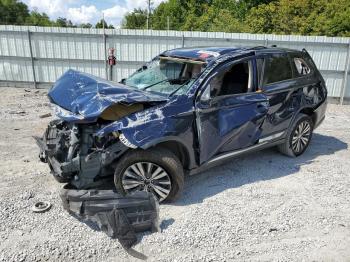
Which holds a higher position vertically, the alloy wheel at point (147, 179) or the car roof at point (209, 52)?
the car roof at point (209, 52)

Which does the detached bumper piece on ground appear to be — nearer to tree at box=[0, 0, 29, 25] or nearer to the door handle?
the door handle

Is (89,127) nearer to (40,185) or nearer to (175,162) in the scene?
(175,162)

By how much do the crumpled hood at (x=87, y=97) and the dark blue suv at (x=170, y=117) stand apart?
0.01 metres

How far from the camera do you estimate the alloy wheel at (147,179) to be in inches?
155

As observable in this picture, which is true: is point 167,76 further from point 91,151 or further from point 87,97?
point 91,151

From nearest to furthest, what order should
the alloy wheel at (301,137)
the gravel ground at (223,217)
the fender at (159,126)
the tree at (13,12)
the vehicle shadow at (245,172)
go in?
the gravel ground at (223,217) < the fender at (159,126) < the vehicle shadow at (245,172) < the alloy wheel at (301,137) < the tree at (13,12)

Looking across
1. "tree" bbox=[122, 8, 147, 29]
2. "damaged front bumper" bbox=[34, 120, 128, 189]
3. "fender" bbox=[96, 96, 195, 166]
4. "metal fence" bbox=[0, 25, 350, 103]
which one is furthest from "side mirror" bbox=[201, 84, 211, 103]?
"tree" bbox=[122, 8, 147, 29]

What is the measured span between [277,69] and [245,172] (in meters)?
1.65

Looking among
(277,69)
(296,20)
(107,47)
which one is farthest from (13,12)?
(277,69)

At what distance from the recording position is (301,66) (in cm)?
562

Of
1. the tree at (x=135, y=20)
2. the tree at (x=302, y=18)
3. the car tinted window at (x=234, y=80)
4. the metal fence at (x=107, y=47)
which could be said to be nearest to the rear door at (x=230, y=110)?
the car tinted window at (x=234, y=80)

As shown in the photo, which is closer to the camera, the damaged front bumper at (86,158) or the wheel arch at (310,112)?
the damaged front bumper at (86,158)

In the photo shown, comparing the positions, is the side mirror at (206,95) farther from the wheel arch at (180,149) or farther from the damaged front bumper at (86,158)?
the damaged front bumper at (86,158)

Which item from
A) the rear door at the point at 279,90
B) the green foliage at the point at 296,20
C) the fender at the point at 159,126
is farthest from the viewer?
the green foliage at the point at 296,20
